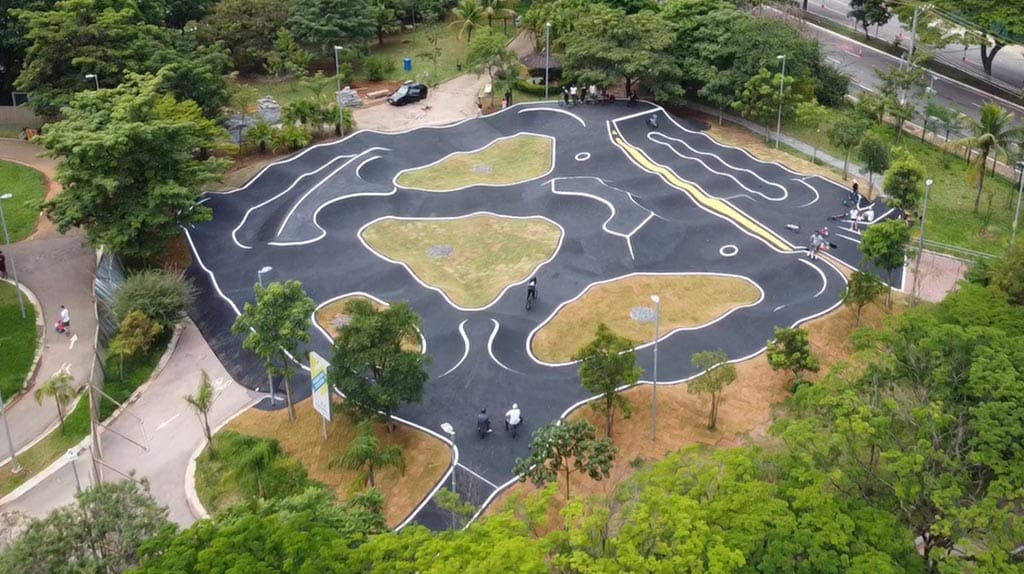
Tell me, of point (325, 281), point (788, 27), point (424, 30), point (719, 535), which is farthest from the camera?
point (424, 30)

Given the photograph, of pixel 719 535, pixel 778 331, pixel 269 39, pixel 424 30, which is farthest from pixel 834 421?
pixel 424 30

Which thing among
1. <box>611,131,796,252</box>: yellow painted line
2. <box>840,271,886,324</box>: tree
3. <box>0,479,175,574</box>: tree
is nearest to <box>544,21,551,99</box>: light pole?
<box>611,131,796,252</box>: yellow painted line

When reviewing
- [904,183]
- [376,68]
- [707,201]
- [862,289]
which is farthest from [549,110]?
[862,289]

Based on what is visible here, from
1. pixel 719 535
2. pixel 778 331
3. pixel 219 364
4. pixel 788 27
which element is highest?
pixel 788 27

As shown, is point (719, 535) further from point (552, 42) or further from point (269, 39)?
point (269, 39)

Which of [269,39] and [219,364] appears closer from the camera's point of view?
[219,364]

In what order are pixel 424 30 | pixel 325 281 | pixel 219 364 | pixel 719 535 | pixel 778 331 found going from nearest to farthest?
1. pixel 719 535
2. pixel 778 331
3. pixel 219 364
4. pixel 325 281
5. pixel 424 30
